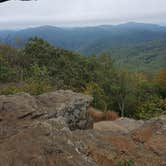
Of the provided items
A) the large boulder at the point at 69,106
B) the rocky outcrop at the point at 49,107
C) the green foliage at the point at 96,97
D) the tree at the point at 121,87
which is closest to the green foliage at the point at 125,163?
the rocky outcrop at the point at 49,107

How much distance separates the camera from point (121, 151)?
7.03 meters

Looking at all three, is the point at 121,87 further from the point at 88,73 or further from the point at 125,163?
the point at 125,163

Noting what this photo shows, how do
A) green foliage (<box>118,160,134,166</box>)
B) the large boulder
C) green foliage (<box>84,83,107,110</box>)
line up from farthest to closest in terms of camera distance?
green foliage (<box>84,83,107,110</box>)
the large boulder
green foliage (<box>118,160,134,166</box>)

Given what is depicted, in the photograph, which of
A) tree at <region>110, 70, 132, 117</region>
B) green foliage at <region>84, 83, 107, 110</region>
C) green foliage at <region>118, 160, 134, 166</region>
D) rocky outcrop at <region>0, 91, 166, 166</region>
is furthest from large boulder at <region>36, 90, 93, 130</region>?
tree at <region>110, 70, 132, 117</region>

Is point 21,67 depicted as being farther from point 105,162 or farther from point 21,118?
point 105,162

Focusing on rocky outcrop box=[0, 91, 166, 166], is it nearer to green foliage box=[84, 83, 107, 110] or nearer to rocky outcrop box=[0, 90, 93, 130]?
rocky outcrop box=[0, 90, 93, 130]

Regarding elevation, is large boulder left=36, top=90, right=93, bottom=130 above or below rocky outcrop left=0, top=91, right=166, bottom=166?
below

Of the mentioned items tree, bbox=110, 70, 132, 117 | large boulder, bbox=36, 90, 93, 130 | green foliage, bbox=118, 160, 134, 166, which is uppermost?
green foliage, bbox=118, 160, 134, 166

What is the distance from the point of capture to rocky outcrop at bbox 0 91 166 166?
5141 mm

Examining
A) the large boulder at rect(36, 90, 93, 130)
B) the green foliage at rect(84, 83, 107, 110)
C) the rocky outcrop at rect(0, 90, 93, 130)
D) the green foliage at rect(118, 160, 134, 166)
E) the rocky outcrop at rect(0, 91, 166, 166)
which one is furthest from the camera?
the green foliage at rect(84, 83, 107, 110)

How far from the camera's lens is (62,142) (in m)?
5.54

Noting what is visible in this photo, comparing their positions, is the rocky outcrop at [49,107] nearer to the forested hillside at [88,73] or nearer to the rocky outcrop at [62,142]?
the rocky outcrop at [62,142]

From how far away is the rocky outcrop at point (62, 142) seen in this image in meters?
5.14

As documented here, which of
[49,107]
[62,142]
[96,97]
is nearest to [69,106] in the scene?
[49,107]
